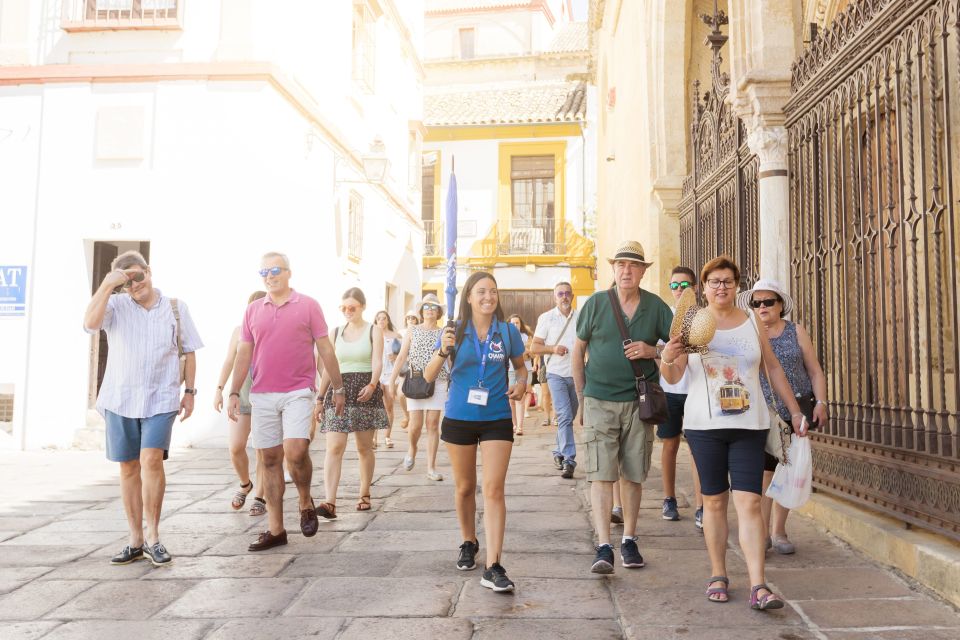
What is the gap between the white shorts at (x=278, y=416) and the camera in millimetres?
5230

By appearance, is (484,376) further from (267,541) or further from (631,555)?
(267,541)

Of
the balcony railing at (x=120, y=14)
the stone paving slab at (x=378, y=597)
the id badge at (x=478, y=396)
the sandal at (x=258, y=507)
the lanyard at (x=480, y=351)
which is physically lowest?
the stone paving slab at (x=378, y=597)

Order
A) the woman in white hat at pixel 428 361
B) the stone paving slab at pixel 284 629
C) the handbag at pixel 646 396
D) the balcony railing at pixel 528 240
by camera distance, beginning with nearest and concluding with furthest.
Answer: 1. the stone paving slab at pixel 284 629
2. the handbag at pixel 646 396
3. the woman in white hat at pixel 428 361
4. the balcony railing at pixel 528 240

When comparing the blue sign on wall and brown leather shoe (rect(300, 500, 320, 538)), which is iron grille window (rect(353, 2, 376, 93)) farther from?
brown leather shoe (rect(300, 500, 320, 538))

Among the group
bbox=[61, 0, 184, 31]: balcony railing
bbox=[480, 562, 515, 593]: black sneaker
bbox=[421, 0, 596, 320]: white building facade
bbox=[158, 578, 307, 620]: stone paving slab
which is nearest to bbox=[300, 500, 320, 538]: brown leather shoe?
bbox=[158, 578, 307, 620]: stone paving slab

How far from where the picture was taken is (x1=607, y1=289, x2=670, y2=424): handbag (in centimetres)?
443

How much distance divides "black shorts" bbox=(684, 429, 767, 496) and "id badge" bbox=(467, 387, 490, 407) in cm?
101

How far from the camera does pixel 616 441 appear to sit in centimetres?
463

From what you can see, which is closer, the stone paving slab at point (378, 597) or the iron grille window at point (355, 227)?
the stone paving slab at point (378, 597)

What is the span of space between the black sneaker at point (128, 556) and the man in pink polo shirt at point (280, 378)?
0.67m

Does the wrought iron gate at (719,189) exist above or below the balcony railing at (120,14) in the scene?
below

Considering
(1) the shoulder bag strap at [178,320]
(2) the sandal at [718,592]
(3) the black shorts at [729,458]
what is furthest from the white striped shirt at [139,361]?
(2) the sandal at [718,592]

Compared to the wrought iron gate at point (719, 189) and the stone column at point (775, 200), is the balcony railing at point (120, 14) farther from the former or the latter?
the stone column at point (775, 200)

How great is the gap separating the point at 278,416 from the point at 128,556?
44.6 inches
